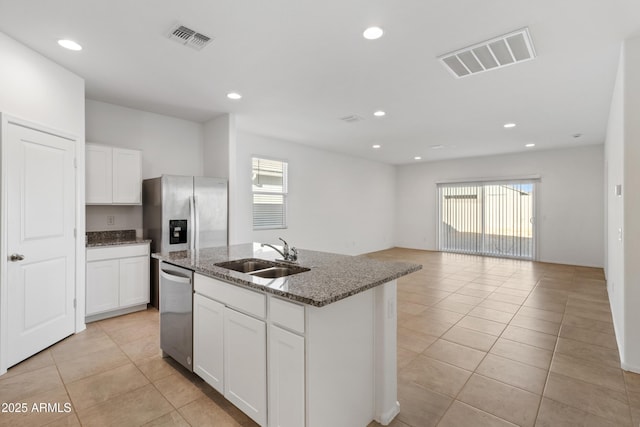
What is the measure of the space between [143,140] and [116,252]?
5.58 ft

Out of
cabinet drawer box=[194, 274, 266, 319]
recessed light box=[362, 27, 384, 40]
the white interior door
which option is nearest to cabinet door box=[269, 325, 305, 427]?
cabinet drawer box=[194, 274, 266, 319]

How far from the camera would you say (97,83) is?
348cm

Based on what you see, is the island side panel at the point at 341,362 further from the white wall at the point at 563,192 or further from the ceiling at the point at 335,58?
the white wall at the point at 563,192

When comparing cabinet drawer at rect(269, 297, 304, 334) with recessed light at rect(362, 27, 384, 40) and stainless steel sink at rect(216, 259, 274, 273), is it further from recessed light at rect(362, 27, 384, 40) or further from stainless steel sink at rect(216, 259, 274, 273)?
recessed light at rect(362, 27, 384, 40)

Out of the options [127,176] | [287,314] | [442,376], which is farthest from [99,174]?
[442,376]

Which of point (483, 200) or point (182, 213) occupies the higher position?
point (483, 200)

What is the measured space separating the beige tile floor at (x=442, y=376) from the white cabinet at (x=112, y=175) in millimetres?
1533

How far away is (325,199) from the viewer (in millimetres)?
7395

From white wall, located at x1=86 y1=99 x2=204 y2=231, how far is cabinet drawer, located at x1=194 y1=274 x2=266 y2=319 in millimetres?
2720

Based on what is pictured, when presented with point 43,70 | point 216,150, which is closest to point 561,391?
point 216,150

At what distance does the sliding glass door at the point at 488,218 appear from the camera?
779 centimetres

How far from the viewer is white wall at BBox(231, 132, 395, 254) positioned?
576cm

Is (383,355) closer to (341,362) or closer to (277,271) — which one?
(341,362)

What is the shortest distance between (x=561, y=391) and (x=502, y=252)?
6664 millimetres
